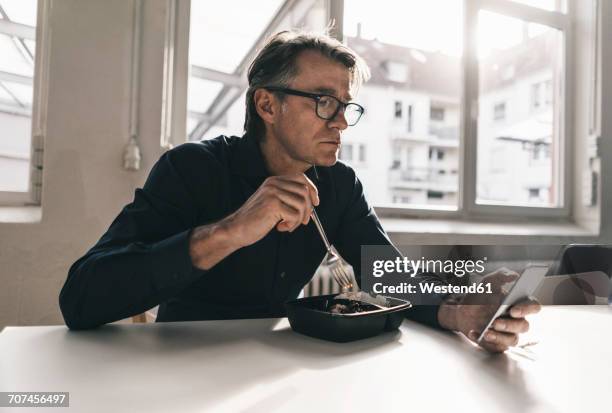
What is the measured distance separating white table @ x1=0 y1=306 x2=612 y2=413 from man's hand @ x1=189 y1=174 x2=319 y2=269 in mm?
157

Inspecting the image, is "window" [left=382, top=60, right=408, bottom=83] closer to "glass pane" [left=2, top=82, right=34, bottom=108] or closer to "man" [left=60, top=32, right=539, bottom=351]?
"man" [left=60, top=32, right=539, bottom=351]

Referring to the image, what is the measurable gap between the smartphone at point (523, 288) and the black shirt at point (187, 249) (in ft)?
0.63

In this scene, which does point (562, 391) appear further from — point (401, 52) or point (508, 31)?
point (508, 31)

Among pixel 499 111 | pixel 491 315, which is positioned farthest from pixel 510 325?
pixel 499 111

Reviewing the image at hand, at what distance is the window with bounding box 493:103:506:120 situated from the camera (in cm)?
316

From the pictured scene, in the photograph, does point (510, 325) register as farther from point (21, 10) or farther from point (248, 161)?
point (21, 10)

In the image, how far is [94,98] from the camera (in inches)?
70.3

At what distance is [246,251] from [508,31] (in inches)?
120

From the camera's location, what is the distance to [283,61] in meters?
1.31

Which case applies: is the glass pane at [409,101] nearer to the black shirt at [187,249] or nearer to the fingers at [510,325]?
the black shirt at [187,249]

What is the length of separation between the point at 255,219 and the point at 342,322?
0.26 metres

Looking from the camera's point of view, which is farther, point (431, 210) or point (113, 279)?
point (431, 210)

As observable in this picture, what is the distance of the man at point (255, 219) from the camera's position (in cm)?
85

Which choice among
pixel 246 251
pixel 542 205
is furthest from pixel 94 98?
pixel 542 205
